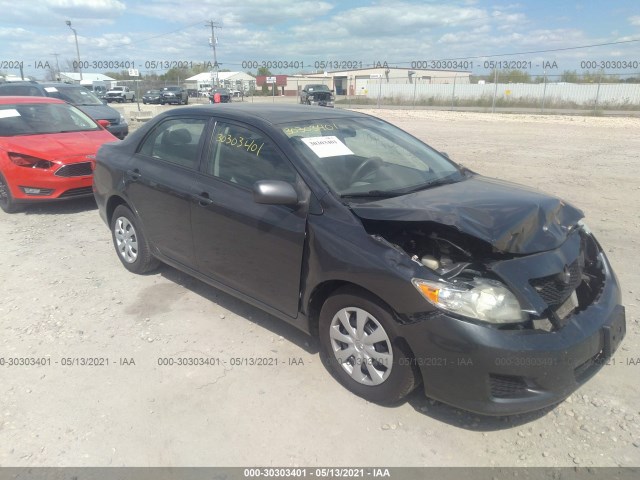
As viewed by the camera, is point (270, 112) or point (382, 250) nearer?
point (382, 250)

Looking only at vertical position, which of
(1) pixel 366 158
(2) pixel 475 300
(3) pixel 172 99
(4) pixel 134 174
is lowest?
(3) pixel 172 99

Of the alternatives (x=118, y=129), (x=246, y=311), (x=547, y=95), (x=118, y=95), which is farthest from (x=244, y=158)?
(x=118, y=95)

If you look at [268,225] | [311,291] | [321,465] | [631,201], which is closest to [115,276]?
[268,225]

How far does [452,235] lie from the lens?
2.79m

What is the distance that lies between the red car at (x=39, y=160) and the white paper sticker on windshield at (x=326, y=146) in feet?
15.3

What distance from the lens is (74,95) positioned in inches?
557

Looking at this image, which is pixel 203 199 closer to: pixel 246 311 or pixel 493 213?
pixel 246 311

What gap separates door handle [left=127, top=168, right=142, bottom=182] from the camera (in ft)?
14.7

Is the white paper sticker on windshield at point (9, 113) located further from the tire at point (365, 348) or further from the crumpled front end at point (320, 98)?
the crumpled front end at point (320, 98)

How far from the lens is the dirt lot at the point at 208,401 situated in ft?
8.73

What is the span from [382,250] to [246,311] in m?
1.81

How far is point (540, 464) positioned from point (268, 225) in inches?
83.7

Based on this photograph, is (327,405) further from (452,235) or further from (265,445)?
(452,235)

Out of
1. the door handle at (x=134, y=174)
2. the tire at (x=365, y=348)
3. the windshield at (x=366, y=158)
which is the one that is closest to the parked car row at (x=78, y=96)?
the door handle at (x=134, y=174)
